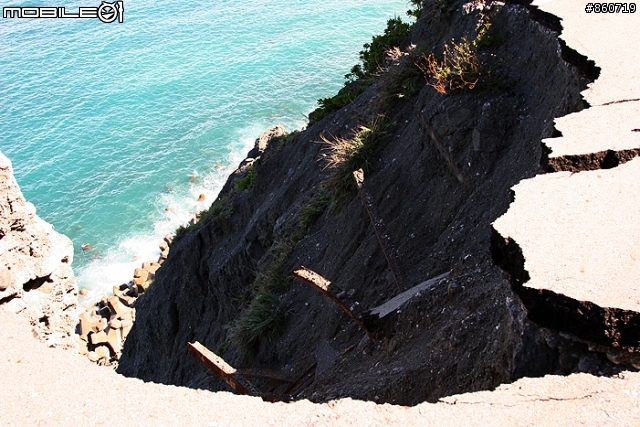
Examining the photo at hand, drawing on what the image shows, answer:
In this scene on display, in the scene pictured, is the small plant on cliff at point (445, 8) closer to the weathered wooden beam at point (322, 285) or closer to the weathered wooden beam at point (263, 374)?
the weathered wooden beam at point (322, 285)

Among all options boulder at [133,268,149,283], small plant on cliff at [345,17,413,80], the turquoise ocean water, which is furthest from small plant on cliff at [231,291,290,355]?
the turquoise ocean water

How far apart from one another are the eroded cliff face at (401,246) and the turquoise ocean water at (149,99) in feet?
37.9

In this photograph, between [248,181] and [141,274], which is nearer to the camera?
[248,181]

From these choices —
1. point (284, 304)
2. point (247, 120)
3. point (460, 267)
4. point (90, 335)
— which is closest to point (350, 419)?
point (460, 267)

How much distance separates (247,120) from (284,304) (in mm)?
23070

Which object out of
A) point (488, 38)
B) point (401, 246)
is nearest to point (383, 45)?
point (488, 38)

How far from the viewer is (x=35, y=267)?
267 inches

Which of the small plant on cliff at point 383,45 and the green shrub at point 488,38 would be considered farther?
the small plant on cliff at point 383,45

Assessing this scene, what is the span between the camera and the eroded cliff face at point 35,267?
21.0 ft

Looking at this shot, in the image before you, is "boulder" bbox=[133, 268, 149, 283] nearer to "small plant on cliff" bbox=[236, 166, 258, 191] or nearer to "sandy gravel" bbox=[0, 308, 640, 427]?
"small plant on cliff" bbox=[236, 166, 258, 191]

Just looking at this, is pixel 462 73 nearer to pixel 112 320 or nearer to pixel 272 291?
pixel 272 291

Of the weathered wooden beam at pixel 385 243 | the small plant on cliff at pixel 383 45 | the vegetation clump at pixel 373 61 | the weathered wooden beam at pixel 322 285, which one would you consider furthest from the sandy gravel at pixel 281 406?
the small plant on cliff at pixel 383 45

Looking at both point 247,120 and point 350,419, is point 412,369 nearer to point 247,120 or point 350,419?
point 350,419

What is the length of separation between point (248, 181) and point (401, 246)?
875 centimetres
